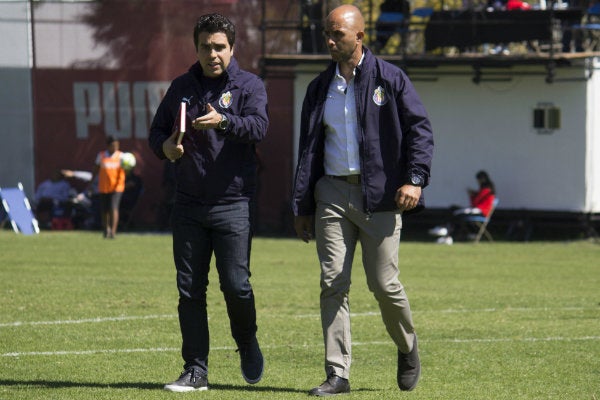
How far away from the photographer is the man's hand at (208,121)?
7.27 metres

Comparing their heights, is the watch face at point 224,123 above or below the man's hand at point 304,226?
above

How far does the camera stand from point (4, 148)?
28.1m

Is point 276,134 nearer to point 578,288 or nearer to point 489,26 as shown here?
point 489,26

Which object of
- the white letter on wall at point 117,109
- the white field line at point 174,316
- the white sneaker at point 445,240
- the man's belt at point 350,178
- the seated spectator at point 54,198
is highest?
the man's belt at point 350,178

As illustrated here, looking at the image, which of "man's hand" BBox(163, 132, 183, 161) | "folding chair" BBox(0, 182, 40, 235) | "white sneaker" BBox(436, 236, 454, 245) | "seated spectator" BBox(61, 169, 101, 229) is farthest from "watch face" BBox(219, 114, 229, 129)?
"seated spectator" BBox(61, 169, 101, 229)

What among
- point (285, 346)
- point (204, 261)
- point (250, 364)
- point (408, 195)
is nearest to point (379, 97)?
point (408, 195)

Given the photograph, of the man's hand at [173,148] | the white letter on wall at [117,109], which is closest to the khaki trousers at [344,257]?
the man's hand at [173,148]

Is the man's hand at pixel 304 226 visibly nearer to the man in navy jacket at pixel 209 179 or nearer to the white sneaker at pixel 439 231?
the man in navy jacket at pixel 209 179

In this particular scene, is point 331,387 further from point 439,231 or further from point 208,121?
point 439,231

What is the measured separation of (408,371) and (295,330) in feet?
10.8

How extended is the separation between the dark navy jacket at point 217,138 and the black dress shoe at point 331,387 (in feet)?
3.92

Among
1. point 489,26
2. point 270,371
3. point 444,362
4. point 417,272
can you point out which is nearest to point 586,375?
point 444,362

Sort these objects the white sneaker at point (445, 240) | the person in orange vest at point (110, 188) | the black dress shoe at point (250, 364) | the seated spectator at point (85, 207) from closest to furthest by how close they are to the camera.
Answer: the black dress shoe at point (250, 364) → the white sneaker at point (445, 240) → the person in orange vest at point (110, 188) → the seated spectator at point (85, 207)

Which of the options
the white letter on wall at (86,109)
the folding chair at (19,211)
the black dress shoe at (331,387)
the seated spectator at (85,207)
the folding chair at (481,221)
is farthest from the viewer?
the white letter on wall at (86,109)
